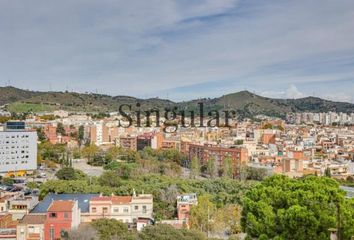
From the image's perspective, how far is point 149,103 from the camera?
3880 inches

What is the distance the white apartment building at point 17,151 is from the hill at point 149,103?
38.9m

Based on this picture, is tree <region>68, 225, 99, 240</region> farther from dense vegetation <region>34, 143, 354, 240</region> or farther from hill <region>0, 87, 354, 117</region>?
hill <region>0, 87, 354, 117</region>

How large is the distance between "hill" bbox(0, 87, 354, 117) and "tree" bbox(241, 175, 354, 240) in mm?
66616

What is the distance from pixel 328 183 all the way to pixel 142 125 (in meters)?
51.4

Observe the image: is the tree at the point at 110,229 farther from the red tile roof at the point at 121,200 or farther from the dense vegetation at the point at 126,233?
the red tile roof at the point at 121,200

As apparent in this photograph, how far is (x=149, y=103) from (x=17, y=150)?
63.7 m

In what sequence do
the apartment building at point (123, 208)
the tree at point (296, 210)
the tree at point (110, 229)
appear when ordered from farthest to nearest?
the apartment building at point (123, 208) < the tree at point (110, 229) < the tree at point (296, 210)

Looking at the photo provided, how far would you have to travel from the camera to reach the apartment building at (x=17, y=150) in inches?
1364

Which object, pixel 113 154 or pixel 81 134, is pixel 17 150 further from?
pixel 81 134

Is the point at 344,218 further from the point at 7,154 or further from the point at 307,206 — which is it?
the point at 7,154

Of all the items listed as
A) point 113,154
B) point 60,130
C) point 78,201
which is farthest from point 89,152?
point 78,201

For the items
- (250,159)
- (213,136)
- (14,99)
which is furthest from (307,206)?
(14,99)

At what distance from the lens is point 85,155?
42500mm

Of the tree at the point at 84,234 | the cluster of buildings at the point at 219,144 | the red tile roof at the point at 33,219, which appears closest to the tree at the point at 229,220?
the tree at the point at 84,234
